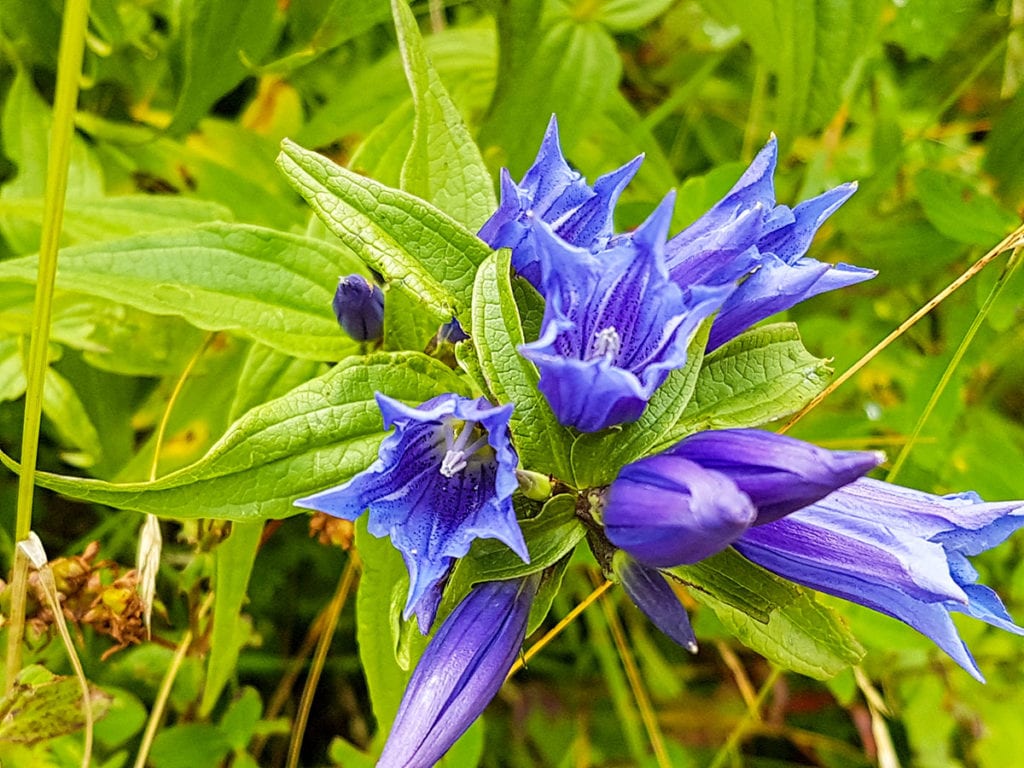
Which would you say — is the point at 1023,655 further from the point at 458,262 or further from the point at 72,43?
the point at 72,43

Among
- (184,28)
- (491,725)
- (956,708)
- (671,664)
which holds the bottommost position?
(956,708)

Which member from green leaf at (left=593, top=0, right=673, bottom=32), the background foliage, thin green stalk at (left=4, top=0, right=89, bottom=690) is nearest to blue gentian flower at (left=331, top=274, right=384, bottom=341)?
the background foliage

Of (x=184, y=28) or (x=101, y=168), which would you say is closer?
(x=184, y=28)

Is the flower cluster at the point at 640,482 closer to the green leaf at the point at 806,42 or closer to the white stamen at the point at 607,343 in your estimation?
the white stamen at the point at 607,343

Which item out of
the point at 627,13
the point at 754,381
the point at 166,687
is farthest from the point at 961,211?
the point at 166,687

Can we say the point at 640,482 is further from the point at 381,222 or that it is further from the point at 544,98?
the point at 544,98

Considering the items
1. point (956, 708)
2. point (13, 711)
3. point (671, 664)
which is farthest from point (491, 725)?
point (13, 711)

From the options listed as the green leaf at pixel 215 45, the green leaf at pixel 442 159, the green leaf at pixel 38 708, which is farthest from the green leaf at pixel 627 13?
the green leaf at pixel 38 708
